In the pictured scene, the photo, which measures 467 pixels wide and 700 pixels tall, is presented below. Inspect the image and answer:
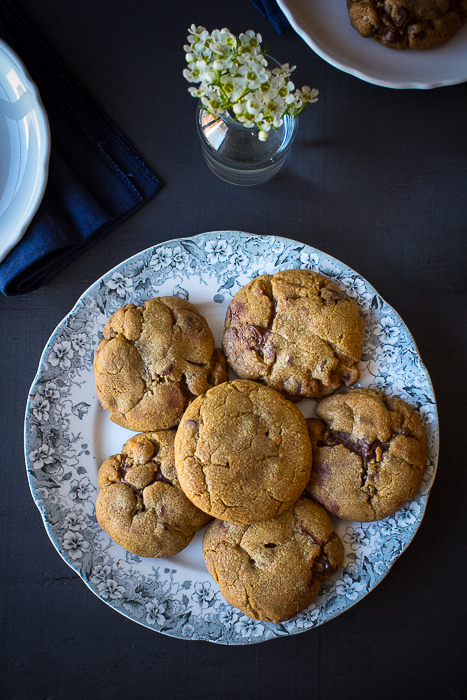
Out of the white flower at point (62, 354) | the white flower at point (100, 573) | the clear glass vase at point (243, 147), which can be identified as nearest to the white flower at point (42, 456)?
the white flower at point (62, 354)

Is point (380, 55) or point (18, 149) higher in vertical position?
point (18, 149)

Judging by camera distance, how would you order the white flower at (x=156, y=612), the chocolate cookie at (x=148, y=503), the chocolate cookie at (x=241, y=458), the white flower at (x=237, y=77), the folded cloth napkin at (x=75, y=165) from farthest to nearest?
the folded cloth napkin at (x=75, y=165) < the white flower at (x=156, y=612) < the chocolate cookie at (x=148, y=503) < the chocolate cookie at (x=241, y=458) < the white flower at (x=237, y=77)

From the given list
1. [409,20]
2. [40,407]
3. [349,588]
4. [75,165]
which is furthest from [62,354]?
[409,20]

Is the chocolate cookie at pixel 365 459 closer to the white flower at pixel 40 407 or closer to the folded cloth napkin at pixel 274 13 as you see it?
the white flower at pixel 40 407

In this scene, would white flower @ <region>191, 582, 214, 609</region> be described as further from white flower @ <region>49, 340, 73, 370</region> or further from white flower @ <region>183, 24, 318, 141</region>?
white flower @ <region>183, 24, 318, 141</region>

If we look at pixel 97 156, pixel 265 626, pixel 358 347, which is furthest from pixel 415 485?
pixel 97 156

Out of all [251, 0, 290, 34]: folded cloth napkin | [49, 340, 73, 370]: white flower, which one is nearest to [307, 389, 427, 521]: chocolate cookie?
[49, 340, 73, 370]: white flower

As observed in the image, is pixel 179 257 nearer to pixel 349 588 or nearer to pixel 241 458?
pixel 241 458
